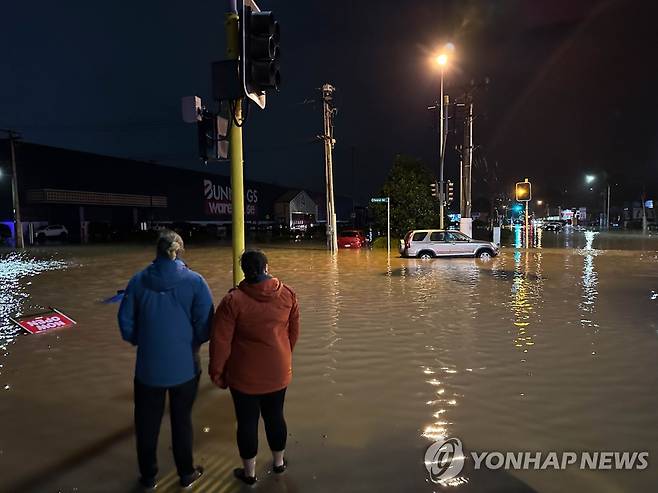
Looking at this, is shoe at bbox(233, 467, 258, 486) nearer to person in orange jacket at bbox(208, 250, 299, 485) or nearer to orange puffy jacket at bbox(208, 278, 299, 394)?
person in orange jacket at bbox(208, 250, 299, 485)

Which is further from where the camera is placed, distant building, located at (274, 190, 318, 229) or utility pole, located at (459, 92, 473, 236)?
distant building, located at (274, 190, 318, 229)

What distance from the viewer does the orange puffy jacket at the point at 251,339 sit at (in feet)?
11.2

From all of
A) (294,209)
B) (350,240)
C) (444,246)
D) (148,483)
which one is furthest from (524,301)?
(294,209)

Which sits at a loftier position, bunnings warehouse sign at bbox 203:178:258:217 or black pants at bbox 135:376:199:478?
bunnings warehouse sign at bbox 203:178:258:217

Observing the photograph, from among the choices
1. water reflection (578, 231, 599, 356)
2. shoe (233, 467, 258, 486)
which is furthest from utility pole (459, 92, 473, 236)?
shoe (233, 467, 258, 486)

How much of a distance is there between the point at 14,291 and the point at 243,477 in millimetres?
13237

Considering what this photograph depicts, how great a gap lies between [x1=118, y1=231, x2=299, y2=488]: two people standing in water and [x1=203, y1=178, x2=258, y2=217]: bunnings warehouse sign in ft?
197

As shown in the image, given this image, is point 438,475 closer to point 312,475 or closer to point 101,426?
point 312,475

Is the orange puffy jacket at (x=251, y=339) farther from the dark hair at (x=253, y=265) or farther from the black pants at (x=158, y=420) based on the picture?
the black pants at (x=158, y=420)

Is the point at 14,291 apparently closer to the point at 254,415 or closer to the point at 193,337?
the point at 193,337

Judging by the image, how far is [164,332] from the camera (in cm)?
345

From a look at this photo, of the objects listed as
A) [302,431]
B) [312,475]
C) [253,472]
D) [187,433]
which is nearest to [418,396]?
[302,431]

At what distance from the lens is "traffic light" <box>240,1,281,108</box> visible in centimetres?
493

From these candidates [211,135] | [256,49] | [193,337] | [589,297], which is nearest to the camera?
[193,337]
